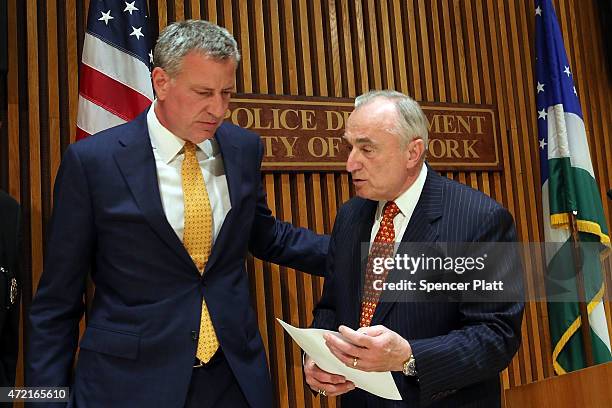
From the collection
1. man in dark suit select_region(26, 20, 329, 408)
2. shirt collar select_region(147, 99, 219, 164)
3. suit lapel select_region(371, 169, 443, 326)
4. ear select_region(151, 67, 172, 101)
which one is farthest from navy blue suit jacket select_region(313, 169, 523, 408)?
ear select_region(151, 67, 172, 101)

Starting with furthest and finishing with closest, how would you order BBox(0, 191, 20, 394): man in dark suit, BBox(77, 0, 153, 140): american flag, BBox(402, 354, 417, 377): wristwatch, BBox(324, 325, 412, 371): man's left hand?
1. BBox(77, 0, 153, 140): american flag
2. BBox(0, 191, 20, 394): man in dark suit
3. BBox(402, 354, 417, 377): wristwatch
4. BBox(324, 325, 412, 371): man's left hand

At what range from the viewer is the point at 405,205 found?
7.52 feet

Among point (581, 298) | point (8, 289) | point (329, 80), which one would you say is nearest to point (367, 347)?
point (8, 289)

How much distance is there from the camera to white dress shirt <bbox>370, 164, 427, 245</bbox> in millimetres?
2266

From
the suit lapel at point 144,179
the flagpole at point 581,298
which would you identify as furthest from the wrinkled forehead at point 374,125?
the flagpole at point 581,298

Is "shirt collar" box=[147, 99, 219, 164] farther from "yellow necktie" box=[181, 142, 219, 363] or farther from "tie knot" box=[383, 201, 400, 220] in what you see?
"tie knot" box=[383, 201, 400, 220]

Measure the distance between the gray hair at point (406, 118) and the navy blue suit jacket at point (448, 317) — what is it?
0.14 m

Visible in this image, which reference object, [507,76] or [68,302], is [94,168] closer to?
[68,302]

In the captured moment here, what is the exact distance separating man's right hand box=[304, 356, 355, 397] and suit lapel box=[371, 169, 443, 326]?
0.19 metres

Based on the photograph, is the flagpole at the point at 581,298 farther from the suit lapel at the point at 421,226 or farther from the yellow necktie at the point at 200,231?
the yellow necktie at the point at 200,231

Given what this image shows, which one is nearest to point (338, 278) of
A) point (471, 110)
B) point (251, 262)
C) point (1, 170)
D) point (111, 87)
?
point (251, 262)

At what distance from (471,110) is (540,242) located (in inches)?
34.8

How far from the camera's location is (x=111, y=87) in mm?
3230

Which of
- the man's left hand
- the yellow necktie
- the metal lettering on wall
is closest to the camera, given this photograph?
the man's left hand
